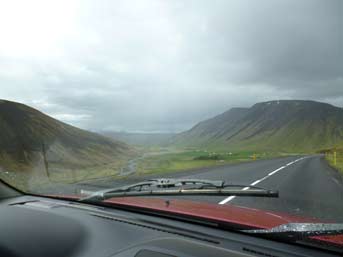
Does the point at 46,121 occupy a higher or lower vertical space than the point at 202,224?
higher

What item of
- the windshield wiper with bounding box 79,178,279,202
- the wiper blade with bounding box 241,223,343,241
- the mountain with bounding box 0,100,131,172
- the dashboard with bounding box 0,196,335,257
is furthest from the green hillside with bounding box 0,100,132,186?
the wiper blade with bounding box 241,223,343,241

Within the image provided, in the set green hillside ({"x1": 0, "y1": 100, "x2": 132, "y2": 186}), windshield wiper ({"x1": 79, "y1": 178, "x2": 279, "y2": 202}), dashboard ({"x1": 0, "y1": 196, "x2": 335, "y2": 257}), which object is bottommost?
dashboard ({"x1": 0, "y1": 196, "x2": 335, "y2": 257})

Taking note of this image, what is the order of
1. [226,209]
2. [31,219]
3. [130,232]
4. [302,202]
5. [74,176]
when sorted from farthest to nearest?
[74,176] < [302,202] < [226,209] < [31,219] < [130,232]

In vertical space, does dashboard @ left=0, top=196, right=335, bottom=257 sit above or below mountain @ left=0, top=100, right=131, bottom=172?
below

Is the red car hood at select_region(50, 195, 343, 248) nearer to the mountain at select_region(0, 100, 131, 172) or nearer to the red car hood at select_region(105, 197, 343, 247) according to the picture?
the red car hood at select_region(105, 197, 343, 247)

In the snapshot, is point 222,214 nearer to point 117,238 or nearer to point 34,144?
point 117,238

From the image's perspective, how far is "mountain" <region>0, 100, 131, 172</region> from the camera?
609 cm

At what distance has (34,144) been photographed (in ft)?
22.2

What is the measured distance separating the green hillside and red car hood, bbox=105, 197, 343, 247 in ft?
8.79

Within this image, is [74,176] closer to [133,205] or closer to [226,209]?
[133,205]

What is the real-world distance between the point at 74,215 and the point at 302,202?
2.54 meters

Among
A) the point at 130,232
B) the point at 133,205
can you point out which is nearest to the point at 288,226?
the point at 130,232

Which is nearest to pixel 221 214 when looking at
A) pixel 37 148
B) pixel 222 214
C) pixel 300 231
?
pixel 222 214

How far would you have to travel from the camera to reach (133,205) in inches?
125
